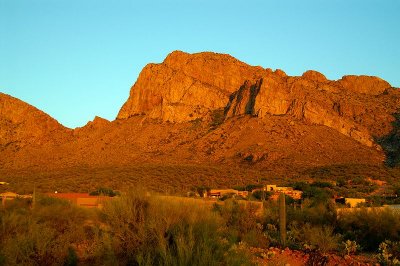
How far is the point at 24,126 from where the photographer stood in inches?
4048

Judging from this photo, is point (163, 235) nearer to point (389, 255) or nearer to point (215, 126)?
point (389, 255)

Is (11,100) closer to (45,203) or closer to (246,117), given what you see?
(246,117)

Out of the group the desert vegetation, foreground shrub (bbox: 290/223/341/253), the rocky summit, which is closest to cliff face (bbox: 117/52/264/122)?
the rocky summit

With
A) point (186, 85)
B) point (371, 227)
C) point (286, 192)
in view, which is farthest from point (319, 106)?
point (371, 227)

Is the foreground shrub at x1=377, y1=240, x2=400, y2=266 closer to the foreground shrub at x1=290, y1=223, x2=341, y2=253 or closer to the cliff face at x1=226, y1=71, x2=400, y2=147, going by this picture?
the foreground shrub at x1=290, y1=223, x2=341, y2=253

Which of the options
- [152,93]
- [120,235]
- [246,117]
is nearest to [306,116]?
[246,117]

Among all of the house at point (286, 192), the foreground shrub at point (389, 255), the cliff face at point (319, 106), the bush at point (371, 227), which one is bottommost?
the foreground shrub at point (389, 255)

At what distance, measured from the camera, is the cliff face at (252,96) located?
311 ft

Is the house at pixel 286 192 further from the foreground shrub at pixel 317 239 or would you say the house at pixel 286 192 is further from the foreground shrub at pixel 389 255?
the foreground shrub at pixel 389 255

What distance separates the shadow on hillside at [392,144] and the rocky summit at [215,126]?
31cm

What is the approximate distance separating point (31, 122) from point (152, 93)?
1052 inches

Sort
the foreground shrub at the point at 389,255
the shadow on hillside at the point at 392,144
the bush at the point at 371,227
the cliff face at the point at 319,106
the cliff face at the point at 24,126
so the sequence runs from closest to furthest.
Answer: the foreground shrub at the point at 389,255 < the bush at the point at 371,227 < the shadow on hillside at the point at 392,144 < the cliff face at the point at 319,106 < the cliff face at the point at 24,126

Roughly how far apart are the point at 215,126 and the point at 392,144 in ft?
99.5

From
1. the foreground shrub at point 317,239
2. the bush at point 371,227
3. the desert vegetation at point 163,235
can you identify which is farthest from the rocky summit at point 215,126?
the foreground shrub at point 317,239
